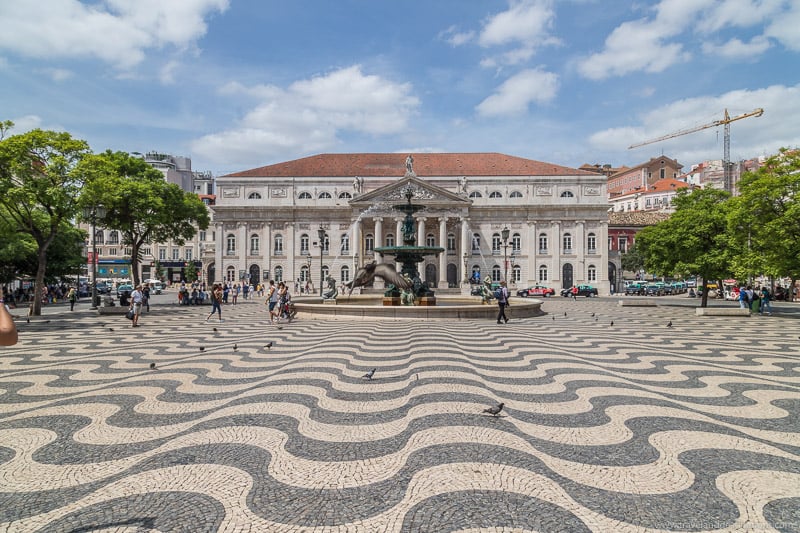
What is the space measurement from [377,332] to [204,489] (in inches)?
398

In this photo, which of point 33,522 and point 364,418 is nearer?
point 33,522

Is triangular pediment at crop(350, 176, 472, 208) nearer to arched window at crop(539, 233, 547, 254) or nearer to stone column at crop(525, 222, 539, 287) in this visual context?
stone column at crop(525, 222, 539, 287)

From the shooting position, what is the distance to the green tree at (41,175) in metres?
17.9

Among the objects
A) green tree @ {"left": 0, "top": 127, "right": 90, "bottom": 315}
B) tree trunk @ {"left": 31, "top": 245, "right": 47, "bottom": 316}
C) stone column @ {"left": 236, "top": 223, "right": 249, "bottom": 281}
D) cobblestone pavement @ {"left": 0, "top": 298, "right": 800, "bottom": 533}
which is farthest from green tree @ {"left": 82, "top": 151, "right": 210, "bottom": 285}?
stone column @ {"left": 236, "top": 223, "right": 249, "bottom": 281}

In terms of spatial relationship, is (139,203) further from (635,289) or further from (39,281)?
(635,289)

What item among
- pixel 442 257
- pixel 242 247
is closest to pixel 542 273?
pixel 442 257

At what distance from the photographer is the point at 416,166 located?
57.7 m

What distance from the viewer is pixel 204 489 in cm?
345

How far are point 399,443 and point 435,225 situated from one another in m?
50.5

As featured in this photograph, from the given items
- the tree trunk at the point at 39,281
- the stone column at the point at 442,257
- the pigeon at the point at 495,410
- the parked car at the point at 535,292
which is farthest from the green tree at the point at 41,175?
the parked car at the point at 535,292

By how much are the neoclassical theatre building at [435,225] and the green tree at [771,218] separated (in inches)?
1192

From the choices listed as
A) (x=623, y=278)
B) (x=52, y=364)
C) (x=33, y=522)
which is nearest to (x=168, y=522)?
(x=33, y=522)

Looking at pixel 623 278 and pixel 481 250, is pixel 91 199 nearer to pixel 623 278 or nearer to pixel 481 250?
pixel 481 250

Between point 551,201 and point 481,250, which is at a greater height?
point 551,201
